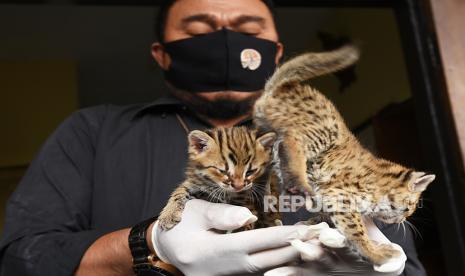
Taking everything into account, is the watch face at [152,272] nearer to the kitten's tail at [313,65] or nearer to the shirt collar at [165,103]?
the kitten's tail at [313,65]

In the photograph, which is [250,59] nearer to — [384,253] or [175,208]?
[175,208]

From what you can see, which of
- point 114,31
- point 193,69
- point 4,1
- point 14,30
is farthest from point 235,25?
point 14,30

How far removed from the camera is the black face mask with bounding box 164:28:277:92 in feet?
3.48

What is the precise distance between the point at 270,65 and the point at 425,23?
110cm

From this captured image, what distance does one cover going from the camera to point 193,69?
3.90 feet

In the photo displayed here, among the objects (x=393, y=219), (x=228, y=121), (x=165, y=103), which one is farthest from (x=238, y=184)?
(x=165, y=103)

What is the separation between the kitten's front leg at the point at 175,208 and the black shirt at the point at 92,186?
1.66ft

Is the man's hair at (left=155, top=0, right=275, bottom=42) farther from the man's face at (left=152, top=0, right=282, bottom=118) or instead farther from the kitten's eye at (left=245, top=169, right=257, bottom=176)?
the kitten's eye at (left=245, top=169, right=257, bottom=176)

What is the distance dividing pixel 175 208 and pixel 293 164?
0.95 ft

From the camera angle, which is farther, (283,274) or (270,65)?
(270,65)

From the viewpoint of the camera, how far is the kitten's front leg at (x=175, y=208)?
0.86m

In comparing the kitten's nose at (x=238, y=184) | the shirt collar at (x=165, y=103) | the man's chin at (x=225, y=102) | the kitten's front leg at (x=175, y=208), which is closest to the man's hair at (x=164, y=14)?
the shirt collar at (x=165, y=103)

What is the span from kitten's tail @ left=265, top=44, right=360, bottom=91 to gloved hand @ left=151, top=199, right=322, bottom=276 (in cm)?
22

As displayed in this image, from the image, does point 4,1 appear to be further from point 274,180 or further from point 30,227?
point 274,180
